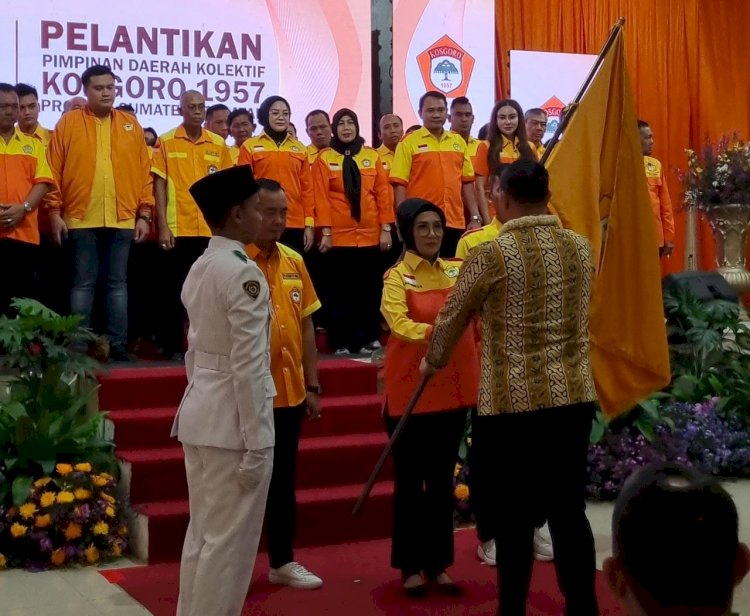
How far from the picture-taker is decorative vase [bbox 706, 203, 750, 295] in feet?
29.5

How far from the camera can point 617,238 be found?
3771 mm

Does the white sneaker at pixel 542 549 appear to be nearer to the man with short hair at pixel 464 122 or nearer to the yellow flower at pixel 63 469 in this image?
the yellow flower at pixel 63 469

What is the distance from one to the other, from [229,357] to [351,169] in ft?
12.9

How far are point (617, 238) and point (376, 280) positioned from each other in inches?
127

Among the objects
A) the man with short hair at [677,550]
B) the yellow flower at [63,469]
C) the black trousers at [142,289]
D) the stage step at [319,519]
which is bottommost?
the stage step at [319,519]

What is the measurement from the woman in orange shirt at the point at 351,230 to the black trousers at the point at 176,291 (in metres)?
0.81

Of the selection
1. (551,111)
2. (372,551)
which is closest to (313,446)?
(372,551)

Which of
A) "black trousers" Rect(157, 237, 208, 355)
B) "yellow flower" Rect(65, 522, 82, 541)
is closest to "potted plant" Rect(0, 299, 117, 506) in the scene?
"yellow flower" Rect(65, 522, 82, 541)

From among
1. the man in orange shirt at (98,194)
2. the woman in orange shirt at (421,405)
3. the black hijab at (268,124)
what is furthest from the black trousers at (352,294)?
the woman in orange shirt at (421,405)

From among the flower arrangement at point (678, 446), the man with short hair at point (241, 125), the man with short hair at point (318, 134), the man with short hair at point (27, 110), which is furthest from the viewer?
the man with short hair at point (241, 125)

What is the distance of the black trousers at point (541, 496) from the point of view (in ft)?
9.92

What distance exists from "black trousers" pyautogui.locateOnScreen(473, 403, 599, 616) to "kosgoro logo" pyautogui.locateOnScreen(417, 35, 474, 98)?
23.1 ft

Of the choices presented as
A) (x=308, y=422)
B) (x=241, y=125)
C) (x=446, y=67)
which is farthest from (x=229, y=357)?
(x=446, y=67)

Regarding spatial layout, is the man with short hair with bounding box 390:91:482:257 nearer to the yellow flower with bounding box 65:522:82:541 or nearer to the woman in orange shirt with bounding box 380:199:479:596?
the woman in orange shirt with bounding box 380:199:479:596
